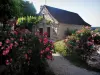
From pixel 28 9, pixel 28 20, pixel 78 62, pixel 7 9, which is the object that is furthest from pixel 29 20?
pixel 78 62

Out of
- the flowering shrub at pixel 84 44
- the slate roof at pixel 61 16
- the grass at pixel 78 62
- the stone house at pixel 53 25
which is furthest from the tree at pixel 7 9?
the slate roof at pixel 61 16

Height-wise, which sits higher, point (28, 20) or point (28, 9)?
point (28, 9)

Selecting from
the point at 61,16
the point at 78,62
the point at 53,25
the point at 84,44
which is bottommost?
the point at 78,62

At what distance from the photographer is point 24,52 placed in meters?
4.36

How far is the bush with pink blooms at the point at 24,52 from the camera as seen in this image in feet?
14.2

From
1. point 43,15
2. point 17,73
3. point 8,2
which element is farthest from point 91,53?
point 43,15

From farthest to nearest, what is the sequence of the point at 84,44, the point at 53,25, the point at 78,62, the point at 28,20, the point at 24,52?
the point at 28,20 → the point at 53,25 → the point at 78,62 → the point at 84,44 → the point at 24,52

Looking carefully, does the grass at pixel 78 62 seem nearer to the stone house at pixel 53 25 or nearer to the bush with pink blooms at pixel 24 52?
the bush with pink blooms at pixel 24 52

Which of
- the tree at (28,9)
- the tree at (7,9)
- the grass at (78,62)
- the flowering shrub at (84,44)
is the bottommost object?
the grass at (78,62)

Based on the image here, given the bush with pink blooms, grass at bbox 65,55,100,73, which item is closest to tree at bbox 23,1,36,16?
grass at bbox 65,55,100,73

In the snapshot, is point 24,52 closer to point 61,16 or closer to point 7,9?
point 7,9

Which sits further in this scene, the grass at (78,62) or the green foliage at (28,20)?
the green foliage at (28,20)

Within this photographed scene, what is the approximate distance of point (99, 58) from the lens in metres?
8.06

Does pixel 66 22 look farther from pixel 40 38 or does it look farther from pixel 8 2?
pixel 40 38
